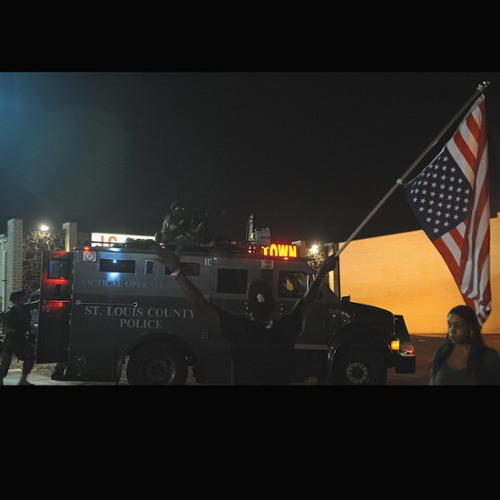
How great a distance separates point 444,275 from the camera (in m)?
22.9

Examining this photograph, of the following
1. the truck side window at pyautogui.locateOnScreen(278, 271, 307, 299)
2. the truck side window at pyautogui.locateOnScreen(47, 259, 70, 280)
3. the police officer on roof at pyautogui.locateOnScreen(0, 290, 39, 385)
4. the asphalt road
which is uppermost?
the truck side window at pyautogui.locateOnScreen(47, 259, 70, 280)

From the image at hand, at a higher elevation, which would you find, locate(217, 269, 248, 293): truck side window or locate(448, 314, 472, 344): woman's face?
locate(217, 269, 248, 293): truck side window

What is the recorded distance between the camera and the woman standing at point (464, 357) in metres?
3.89

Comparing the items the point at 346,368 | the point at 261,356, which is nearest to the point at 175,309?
the point at 346,368

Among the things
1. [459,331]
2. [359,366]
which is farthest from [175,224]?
[459,331]

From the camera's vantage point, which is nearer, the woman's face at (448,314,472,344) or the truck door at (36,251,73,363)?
the woman's face at (448,314,472,344)

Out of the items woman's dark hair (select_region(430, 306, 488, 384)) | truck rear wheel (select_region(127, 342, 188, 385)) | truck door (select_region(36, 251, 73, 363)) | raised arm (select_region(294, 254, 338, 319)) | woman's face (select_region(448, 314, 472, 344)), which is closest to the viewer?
raised arm (select_region(294, 254, 338, 319))

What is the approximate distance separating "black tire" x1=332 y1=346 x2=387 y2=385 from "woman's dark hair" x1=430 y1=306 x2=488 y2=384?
20.5 feet

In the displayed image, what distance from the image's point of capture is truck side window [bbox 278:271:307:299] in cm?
1070

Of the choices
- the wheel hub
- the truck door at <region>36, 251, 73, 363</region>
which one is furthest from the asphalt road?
the truck door at <region>36, 251, 73, 363</region>

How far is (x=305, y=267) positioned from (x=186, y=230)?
7.29ft

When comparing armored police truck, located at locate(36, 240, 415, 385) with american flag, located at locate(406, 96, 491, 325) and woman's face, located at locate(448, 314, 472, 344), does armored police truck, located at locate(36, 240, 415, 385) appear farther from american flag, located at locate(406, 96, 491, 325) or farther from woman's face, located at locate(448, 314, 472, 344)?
woman's face, located at locate(448, 314, 472, 344)

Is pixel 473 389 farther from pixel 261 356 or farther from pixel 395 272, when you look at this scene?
pixel 395 272

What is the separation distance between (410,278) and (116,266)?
52.9ft
